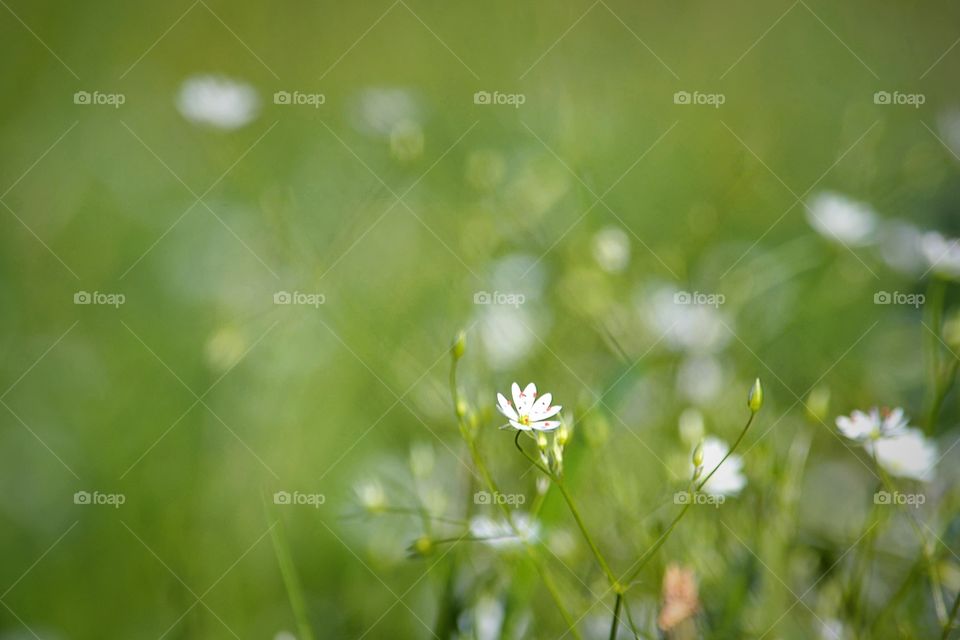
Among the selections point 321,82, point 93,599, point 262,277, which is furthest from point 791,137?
point 93,599

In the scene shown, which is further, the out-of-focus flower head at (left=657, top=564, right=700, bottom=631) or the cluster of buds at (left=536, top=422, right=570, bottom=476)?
the out-of-focus flower head at (left=657, top=564, right=700, bottom=631)

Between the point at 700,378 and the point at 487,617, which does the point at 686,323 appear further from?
the point at 487,617
